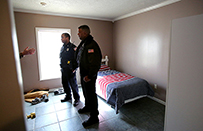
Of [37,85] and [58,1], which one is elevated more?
[58,1]

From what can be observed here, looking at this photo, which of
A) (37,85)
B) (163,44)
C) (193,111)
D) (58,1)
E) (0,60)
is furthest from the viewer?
(37,85)

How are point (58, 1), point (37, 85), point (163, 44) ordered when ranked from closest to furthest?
point (58, 1) → point (163, 44) → point (37, 85)

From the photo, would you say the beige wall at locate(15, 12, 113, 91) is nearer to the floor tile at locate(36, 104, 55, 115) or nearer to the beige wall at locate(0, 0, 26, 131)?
the floor tile at locate(36, 104, 55, 115)

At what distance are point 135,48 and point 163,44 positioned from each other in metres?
0.93

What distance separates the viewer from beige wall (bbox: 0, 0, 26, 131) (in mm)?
579

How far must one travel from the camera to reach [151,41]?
3160mm

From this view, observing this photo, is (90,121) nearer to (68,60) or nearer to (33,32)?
(68,60)

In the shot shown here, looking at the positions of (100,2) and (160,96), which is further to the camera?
(160,96)

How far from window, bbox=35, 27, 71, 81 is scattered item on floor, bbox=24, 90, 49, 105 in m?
0.52

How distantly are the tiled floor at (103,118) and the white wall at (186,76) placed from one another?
0.83 metres

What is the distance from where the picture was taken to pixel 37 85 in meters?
3.64

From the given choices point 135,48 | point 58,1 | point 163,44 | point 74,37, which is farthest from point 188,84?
point 74,37

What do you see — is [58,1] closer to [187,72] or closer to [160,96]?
[187,72]

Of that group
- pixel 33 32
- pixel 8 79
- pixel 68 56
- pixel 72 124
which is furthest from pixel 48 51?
pixel 8 79
